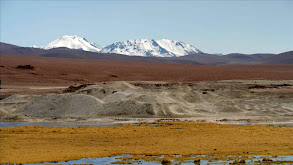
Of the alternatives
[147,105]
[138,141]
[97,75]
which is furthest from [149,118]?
[97,75]

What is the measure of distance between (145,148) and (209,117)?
23721mm

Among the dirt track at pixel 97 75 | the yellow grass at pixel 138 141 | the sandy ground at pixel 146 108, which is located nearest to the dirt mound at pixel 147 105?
the sandy ground at pixel 146 108

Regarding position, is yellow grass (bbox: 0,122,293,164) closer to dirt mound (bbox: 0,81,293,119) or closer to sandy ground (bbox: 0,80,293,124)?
sandy ground (bbox: 0,80,293,124)

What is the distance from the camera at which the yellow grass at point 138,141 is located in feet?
94.5

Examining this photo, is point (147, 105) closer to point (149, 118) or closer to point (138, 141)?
point (149, 118)

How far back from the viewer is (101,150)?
98.3 feet

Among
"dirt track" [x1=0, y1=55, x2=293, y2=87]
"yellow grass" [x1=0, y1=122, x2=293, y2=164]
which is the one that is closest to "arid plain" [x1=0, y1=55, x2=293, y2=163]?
"yellow grass" [x1=0, y1=122, x2=293, y2=164]

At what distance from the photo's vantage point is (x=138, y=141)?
3381 cm

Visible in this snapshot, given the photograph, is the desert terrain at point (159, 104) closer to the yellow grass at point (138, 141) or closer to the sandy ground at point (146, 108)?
the sandy ground at point (146, 108)

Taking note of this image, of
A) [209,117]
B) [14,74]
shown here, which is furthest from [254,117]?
[14,74]

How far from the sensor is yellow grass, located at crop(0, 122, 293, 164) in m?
28.8

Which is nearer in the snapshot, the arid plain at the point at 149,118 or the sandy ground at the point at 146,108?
the arid plain at the point at 149,118

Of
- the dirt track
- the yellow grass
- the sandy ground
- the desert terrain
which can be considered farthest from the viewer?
the dirt track

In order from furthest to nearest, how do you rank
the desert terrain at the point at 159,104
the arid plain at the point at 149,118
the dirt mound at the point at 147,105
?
1. the dirt mound at the point at 147,105
2. the desert terrain at the point at 159,104
3. the arid plain at the point at 149,118
